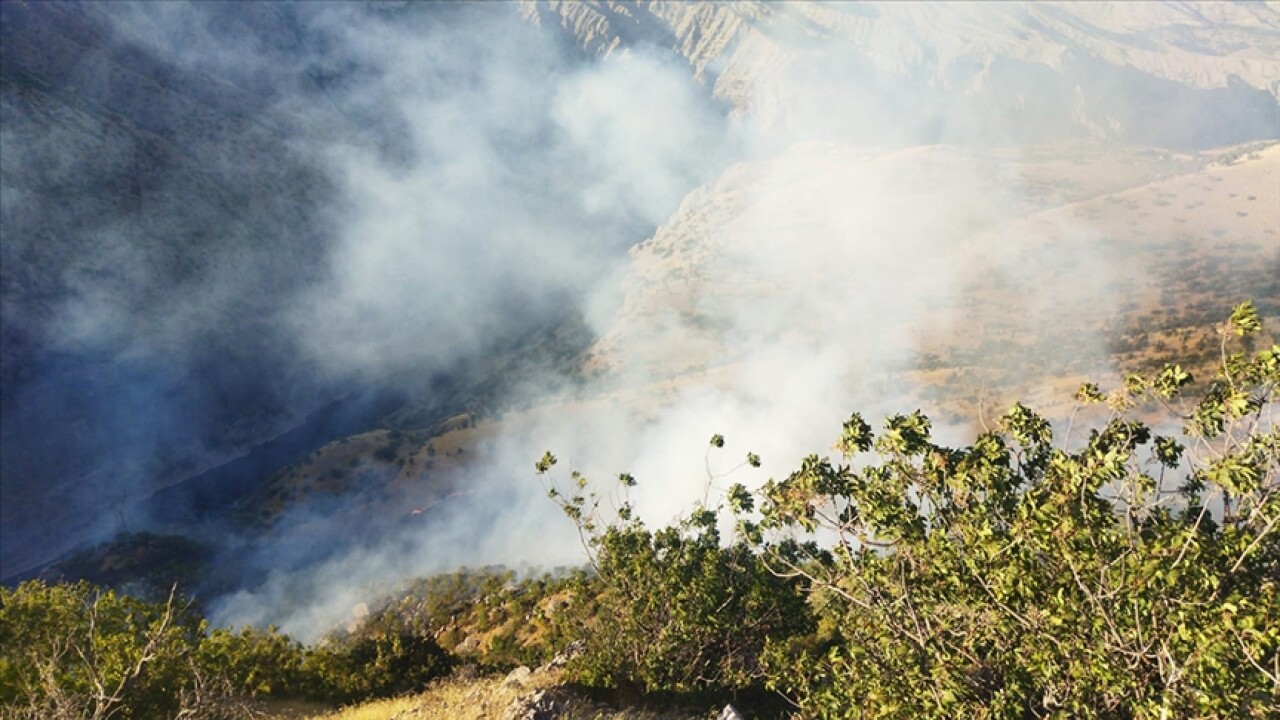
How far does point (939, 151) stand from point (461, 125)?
101 meters

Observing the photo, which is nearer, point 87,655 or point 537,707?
point 537,707

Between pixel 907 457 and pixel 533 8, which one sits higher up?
pixel 533 8

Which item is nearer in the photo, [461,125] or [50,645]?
[50,645]

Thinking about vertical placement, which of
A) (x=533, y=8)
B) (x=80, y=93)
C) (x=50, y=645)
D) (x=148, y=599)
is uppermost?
(x=533, y=8)

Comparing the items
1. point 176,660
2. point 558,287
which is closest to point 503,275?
point 558,287

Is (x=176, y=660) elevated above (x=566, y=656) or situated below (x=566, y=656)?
above

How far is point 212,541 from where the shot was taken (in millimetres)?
54406

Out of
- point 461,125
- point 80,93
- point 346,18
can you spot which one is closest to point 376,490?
point 80,93

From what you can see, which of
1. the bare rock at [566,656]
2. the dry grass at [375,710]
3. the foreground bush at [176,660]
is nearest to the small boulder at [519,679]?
the bare rock at [566,656]

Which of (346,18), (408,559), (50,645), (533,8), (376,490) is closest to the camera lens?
(50,645)

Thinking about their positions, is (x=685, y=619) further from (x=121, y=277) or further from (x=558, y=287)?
(x=558, y=287)

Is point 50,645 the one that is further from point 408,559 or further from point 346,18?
point 346,18

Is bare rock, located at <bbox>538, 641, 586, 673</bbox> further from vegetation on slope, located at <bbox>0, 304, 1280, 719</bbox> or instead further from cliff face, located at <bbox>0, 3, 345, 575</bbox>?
cliff face, located at <bbox>0, 3, 345, 575</bbox>

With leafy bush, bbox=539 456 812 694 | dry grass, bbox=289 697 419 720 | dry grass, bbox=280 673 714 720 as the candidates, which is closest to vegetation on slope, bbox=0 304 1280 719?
leafy bush, bbox=539 456 812 694
